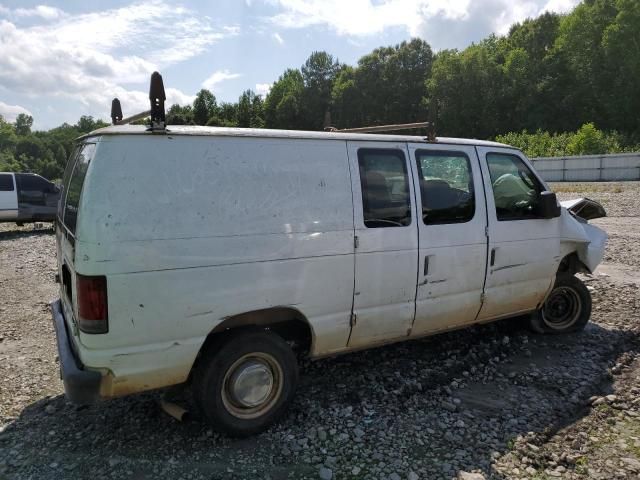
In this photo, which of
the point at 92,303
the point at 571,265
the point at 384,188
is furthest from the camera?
the point at 571,265

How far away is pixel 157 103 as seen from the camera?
10.8 feet

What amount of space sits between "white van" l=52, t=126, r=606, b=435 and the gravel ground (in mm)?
371

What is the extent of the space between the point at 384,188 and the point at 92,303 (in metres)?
2.29

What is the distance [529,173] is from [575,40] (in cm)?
7105

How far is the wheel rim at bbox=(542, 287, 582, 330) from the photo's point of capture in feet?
18.4

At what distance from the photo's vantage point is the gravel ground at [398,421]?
3277 mm

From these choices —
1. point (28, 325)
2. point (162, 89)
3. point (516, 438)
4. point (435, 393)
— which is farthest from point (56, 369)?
point (516, 438)

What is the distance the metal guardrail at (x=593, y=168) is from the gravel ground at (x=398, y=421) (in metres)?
32.5

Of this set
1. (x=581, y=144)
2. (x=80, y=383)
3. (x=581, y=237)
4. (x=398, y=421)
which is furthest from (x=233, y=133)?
(x=581, y=144)

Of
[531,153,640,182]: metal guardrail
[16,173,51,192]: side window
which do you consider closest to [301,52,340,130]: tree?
[531,153,640,182]: metal guardrail

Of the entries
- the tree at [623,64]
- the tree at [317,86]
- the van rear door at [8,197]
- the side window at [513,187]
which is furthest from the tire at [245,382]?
the tree at [317,86]

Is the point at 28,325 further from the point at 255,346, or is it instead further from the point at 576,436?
the point at 576,436

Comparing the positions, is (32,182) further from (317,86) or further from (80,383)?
(317,86)

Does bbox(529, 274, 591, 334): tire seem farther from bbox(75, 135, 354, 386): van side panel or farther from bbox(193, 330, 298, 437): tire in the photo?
bbox(193, 330, 298, 437): tire
